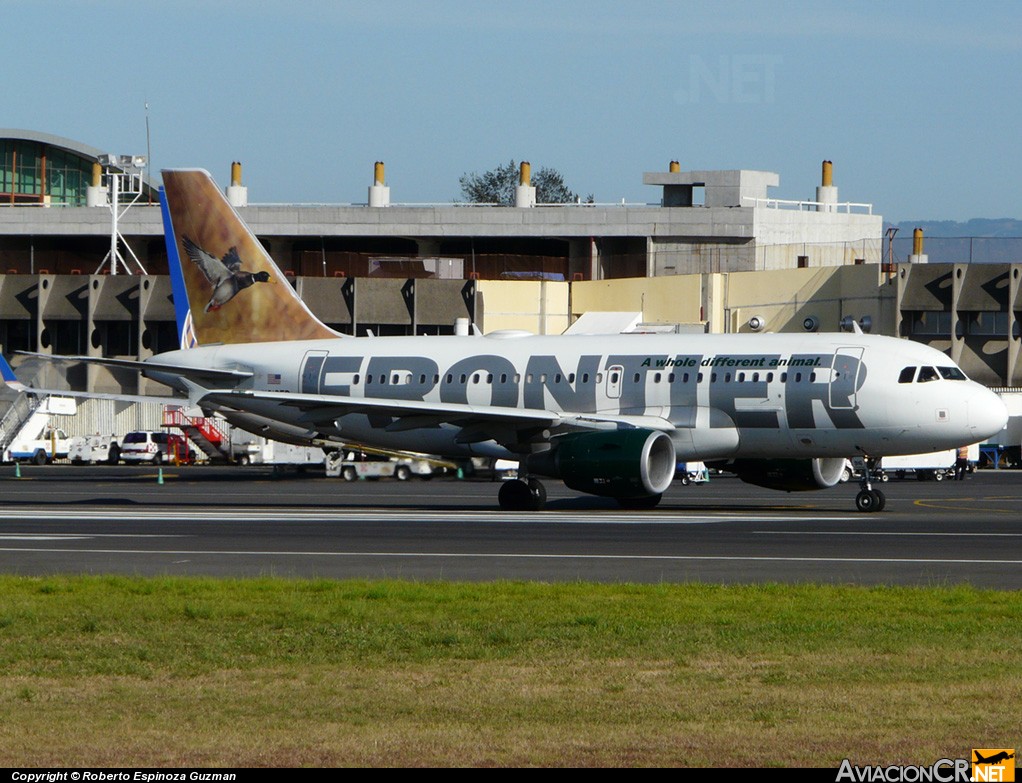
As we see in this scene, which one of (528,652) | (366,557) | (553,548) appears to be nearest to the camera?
(528,652)

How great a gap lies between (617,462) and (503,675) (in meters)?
20.6

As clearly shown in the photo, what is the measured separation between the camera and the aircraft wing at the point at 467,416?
34.1m

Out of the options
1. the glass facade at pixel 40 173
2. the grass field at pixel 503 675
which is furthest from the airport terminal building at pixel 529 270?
the grass field at pixel 503 675

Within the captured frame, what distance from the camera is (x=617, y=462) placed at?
107 ft

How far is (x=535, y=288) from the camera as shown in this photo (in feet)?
275

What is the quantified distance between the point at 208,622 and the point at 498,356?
76.2 feet

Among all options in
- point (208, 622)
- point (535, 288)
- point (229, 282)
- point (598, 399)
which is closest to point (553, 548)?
point (208, 622)

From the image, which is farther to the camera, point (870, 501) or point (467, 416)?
point (467, 416)

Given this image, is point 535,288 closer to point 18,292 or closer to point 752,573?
point 18,292

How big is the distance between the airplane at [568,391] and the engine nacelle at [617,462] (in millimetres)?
39

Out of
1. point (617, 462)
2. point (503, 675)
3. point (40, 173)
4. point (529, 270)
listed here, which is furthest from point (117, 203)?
point (503, 675)

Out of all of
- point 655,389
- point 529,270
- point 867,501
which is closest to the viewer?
point 867,501

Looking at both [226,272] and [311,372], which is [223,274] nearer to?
[226,272]

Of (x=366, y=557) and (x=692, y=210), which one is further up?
(x=692, y=210)
